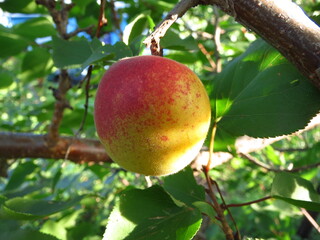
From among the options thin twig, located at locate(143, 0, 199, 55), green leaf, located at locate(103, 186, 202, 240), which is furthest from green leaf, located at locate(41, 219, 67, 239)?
thin twig, located at locate(143, 0, 199, 55)

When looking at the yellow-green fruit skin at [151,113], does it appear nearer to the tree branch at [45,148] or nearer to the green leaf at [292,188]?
the green leaf at [292,188]

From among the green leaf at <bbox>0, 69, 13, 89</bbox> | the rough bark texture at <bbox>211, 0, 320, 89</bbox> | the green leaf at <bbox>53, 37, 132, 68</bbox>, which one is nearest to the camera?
the rough bark texture at <bbox>211, 0, 320, 89</bbox>

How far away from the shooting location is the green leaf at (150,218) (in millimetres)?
721

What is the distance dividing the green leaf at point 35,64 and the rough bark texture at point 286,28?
1146 mm

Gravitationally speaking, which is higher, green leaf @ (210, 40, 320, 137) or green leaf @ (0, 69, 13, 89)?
green leaf @ (210, 40, 320, 137)

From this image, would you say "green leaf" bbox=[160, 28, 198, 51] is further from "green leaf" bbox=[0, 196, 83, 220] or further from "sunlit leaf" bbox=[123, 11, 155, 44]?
"green leaf" bbox=[0, 196, 83, 220]

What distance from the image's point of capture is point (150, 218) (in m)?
0.76

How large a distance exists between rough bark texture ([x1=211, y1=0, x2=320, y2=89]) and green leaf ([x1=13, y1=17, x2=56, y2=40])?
3.44 feet

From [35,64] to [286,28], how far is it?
1268 millimetres

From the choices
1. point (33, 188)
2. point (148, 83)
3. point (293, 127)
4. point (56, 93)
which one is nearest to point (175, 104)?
point (148, 83)

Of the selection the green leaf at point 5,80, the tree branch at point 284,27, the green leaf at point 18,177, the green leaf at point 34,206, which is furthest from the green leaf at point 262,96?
the green leaf at point 5,80

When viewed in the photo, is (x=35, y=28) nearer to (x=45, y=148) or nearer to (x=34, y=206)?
(x=45, y=148)

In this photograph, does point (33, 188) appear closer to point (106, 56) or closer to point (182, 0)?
point (106, 56)

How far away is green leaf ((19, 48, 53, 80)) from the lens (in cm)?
151
